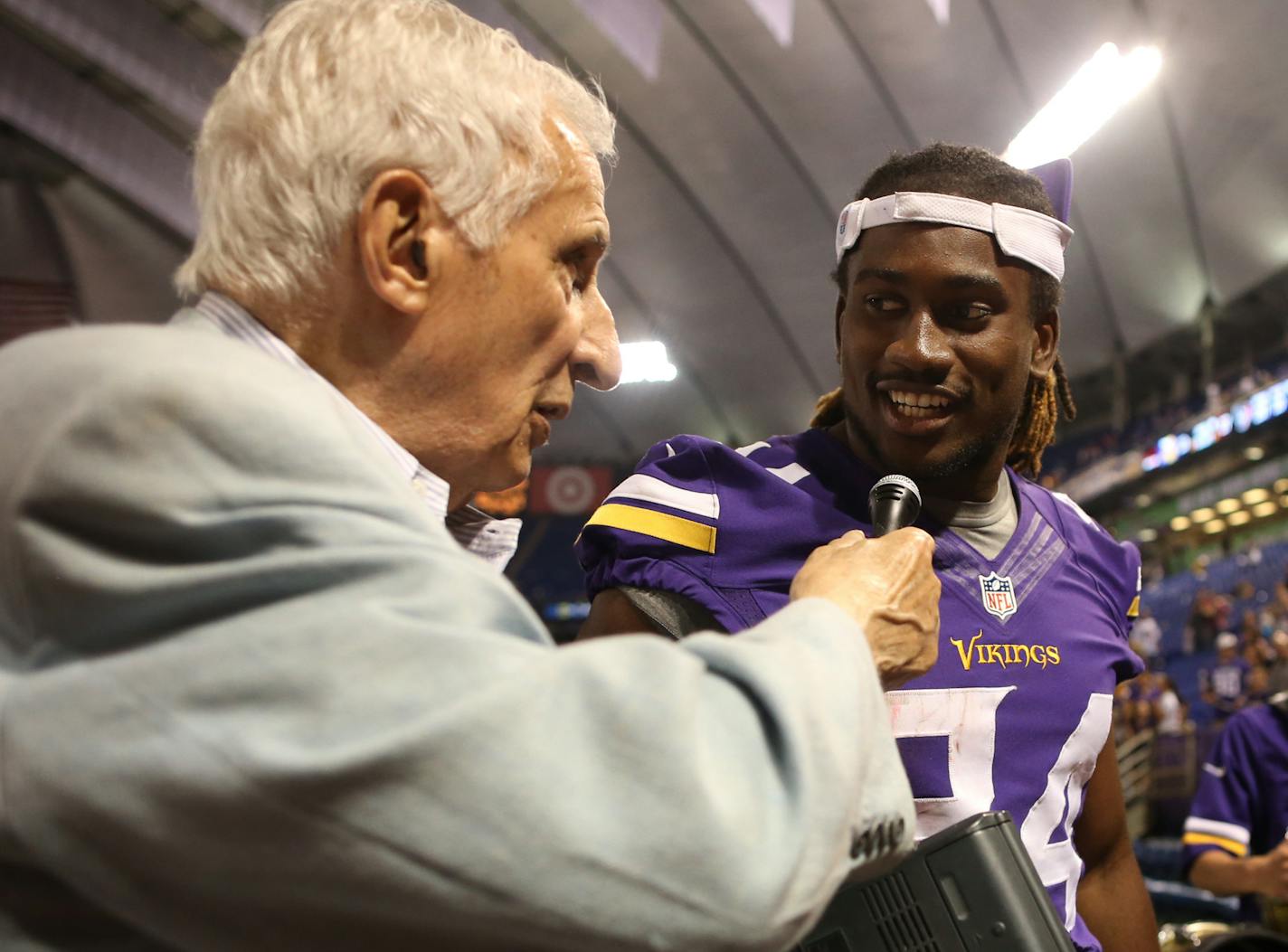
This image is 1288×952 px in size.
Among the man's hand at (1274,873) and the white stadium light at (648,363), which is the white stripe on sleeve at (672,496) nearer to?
the man's hand at (1274,873)

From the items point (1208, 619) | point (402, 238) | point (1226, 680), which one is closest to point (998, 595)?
point (402, 238)

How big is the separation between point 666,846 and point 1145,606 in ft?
56.9

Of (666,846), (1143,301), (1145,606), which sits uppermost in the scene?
(1143,301)

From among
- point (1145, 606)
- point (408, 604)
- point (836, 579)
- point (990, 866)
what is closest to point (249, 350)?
point (408, 604)

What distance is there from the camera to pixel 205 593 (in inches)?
27.8

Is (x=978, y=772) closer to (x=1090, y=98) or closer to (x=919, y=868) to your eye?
(x=919, y=868)

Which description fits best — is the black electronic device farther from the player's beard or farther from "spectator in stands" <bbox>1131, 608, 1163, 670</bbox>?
"spectator in stands" <bbox>1131, 608, 1163, 670</bbox>

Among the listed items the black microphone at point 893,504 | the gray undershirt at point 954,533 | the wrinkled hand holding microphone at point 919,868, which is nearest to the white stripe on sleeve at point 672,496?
the gray undershirt at point 954,533

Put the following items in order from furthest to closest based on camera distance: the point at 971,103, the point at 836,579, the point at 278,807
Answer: the point at 971,103 < the point at 836,579 < the point at 278,807

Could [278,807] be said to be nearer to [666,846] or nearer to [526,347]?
[666,846]

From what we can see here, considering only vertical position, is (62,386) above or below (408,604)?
above

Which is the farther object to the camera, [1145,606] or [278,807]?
[1145,606]

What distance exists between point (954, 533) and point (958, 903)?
0.71 meters

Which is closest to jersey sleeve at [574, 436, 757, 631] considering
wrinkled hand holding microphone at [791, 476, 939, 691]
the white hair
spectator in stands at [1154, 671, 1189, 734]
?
wrinkled hand holding microphone at [791, 476, 939, 691]
